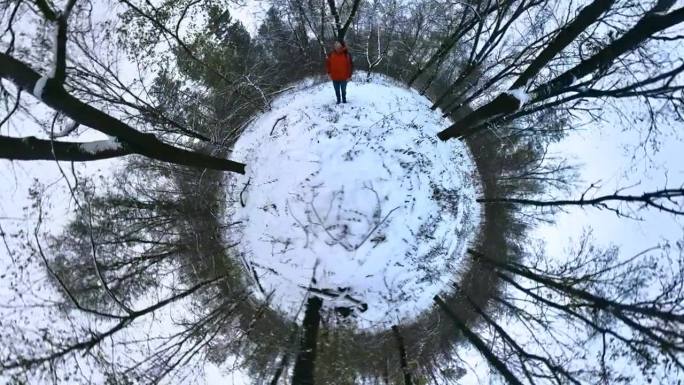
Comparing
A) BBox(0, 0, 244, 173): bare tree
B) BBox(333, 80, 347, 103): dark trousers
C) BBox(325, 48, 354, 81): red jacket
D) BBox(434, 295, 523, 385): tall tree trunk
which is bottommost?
BBox(434, 295, 523, 385): tall tree trunk

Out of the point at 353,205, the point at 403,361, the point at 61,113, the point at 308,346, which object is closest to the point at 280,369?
the point at 308,346

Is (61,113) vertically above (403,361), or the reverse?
(61,113)

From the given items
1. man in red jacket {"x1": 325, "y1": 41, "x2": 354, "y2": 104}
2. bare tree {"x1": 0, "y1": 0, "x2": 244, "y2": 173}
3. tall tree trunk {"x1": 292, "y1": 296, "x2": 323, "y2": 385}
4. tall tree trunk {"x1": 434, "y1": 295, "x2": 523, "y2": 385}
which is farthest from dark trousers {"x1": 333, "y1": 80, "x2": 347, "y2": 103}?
tall tree trunk {"x1": 434, "y1": 295, "x2": 523, "y2": 385}

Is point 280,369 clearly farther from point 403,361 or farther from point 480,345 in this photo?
point 480,345

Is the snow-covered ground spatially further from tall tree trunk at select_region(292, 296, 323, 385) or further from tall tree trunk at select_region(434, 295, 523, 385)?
tall tree trunk at select_region(434, 295, 523, 385)

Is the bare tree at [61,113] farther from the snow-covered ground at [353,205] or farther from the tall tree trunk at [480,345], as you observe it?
the tall tree trunk at [480,345]

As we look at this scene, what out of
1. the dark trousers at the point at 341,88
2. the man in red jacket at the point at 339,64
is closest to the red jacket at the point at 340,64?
the man in red jacket at the point at 339,64

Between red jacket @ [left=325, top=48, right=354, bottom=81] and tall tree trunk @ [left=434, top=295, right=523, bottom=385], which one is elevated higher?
red jacket @ [left=325, top=48, right=354, bottom=81]

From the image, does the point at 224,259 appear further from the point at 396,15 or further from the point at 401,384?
the point at 396,15
